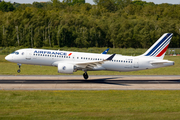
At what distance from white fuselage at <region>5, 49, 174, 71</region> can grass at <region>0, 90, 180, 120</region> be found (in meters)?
9.54

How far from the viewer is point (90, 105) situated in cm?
2383

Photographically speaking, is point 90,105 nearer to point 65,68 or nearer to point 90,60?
point 65,68

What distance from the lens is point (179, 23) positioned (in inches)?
5108

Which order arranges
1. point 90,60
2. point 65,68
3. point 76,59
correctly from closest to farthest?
1. point 65,68
2. point 76,59
3. point 90,60

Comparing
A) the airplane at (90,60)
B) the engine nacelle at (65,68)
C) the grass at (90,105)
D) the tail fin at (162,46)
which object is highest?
the tail fin at (162,46)

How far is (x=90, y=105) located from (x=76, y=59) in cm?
1648

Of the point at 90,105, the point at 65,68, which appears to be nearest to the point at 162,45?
the point at 65,68

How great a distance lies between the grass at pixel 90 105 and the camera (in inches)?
805

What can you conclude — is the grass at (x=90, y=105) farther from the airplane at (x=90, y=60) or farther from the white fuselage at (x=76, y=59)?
the white fuselage at (x=76, y=59)

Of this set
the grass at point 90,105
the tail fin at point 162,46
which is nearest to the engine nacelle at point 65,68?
the grass at point 90,105

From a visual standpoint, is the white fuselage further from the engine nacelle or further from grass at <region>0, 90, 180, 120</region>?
grass at <region>0, 90, 180, 120</region>

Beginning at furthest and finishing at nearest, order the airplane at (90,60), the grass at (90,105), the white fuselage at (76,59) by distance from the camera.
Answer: the white fuselage at (76,59)
the airplane at (90,60)
the grass at (90,105)

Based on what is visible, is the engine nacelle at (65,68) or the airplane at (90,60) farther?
the airplane at (90,60)

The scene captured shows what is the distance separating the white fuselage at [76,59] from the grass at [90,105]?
9.54m
